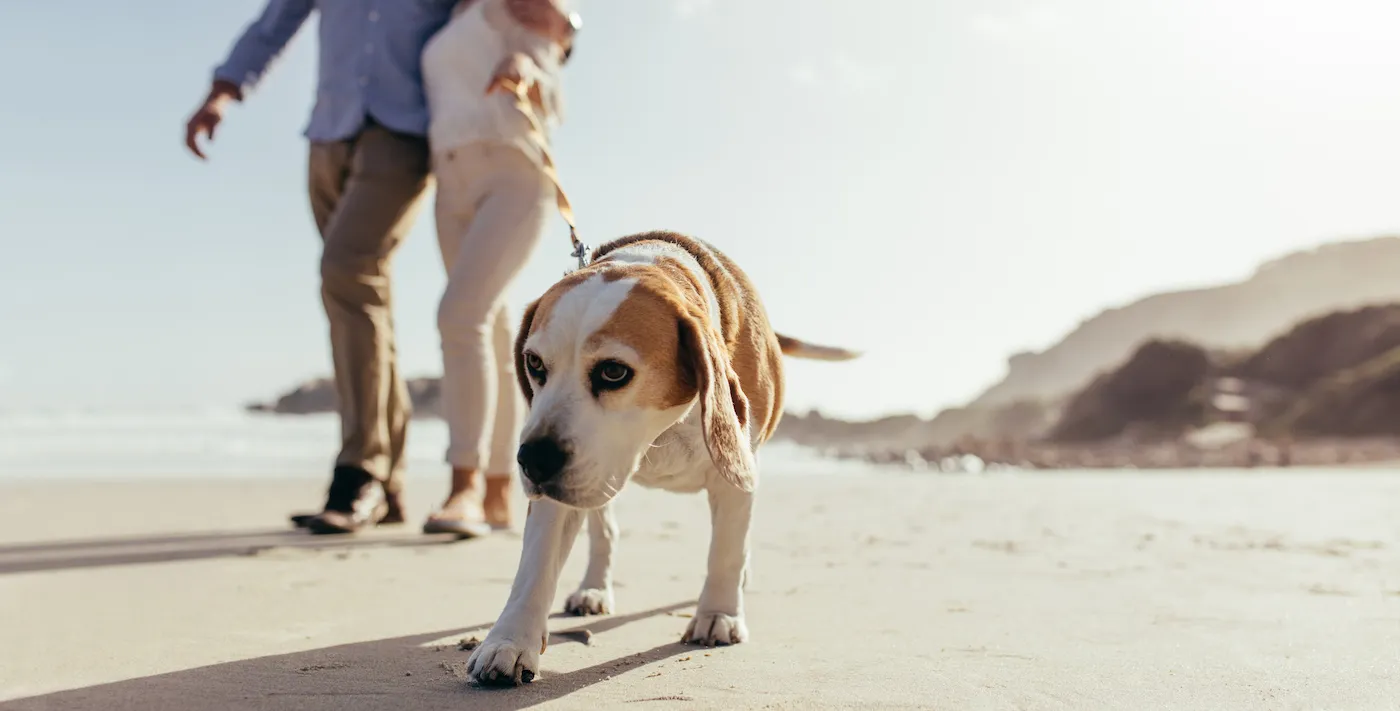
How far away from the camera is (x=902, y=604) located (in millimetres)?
2914

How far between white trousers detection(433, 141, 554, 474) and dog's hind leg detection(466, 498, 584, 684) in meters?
1.97

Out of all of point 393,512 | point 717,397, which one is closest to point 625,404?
point 717,397

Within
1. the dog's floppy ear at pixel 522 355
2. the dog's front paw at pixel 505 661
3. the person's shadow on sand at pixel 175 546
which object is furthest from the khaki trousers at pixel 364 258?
the dog's front paw at pixel 505 661

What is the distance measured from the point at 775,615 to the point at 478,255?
2.00 m

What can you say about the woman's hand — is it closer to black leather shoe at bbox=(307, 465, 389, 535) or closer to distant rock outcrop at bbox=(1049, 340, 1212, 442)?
black leather shoe at bbox=(307, 465, 389, 535)

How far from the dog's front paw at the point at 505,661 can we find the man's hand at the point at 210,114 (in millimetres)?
3594

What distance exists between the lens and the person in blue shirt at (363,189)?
4.34 metres

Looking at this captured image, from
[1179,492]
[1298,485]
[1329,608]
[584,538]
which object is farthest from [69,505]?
[1298,485]

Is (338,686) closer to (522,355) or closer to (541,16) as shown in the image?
(522,355)

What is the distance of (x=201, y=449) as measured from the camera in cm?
1008

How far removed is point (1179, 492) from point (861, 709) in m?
5.65

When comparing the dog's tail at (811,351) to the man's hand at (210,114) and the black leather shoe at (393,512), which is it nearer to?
the black leather shoe at (393,512)

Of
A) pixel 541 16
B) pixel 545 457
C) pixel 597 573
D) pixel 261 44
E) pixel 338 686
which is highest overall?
pixel 261 44

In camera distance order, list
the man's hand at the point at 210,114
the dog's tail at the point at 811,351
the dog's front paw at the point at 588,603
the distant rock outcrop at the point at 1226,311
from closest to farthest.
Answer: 1. the dog's front paw at the point at 588,603
2. the dog's tail at the point at 811,351
3. the man's hand at the point at 210,114
4. the distant rock outcrop at the point at 1226,311
